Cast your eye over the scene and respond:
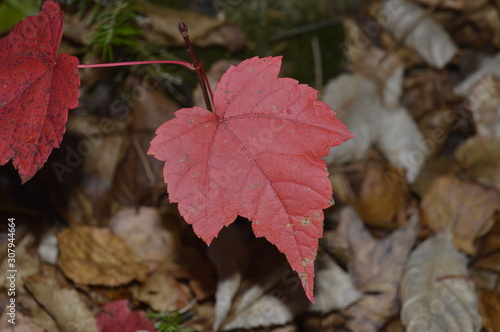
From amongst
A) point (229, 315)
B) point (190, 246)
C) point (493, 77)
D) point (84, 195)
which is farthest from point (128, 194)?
point (493, 77)

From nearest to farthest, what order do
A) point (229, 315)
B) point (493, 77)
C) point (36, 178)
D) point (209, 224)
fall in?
point (209, 224)
point (229, 315)
point (36, 178)
point (493, 77)

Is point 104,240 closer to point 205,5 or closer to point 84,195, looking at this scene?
point 84,195

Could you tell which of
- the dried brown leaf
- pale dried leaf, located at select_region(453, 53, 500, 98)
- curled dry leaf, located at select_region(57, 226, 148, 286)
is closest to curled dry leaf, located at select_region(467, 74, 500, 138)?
pale dried leaf, located at select_region(453, 53, 500, 98)

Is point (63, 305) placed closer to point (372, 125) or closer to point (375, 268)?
point (375, 268)

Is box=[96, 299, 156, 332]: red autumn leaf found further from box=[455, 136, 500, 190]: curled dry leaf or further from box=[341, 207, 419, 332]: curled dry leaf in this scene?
box=[455, 136, 500, 190]: curled dry leaf
